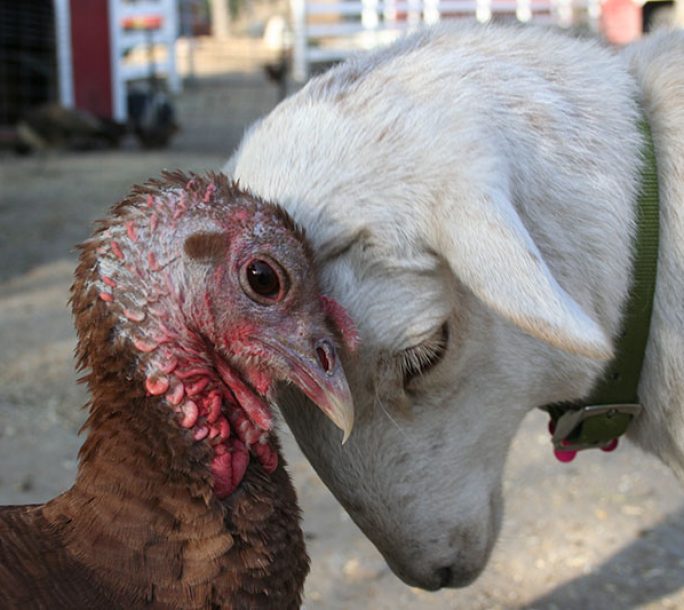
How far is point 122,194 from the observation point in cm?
1123

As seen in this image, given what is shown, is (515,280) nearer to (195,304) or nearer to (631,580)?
(195,304)

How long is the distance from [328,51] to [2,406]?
13.2 m

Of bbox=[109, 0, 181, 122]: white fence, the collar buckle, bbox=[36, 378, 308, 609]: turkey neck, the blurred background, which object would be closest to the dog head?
the collar buckle

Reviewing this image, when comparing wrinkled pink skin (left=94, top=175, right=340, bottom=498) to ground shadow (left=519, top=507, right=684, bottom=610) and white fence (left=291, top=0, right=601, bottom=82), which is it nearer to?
ground shadow (left=519, top=507, right=684, bottom=610)

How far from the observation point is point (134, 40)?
61.6 feet

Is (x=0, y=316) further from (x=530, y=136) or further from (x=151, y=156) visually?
(x=151, y=156)

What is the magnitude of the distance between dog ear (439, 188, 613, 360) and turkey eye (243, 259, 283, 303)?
0.35 metres

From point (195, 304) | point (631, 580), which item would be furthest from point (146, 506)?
point (631, 580)

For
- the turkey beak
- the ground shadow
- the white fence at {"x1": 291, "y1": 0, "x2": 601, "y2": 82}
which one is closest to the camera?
the turkey beak

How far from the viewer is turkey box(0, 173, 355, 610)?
6.58 feet

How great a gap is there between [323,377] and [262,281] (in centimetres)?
22

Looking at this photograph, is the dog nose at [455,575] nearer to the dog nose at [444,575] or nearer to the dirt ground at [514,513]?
the dog nose at [444,575]

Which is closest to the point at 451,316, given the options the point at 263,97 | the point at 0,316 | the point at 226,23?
the point at 0,316

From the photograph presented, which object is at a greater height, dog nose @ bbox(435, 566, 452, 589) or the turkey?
the turkey
